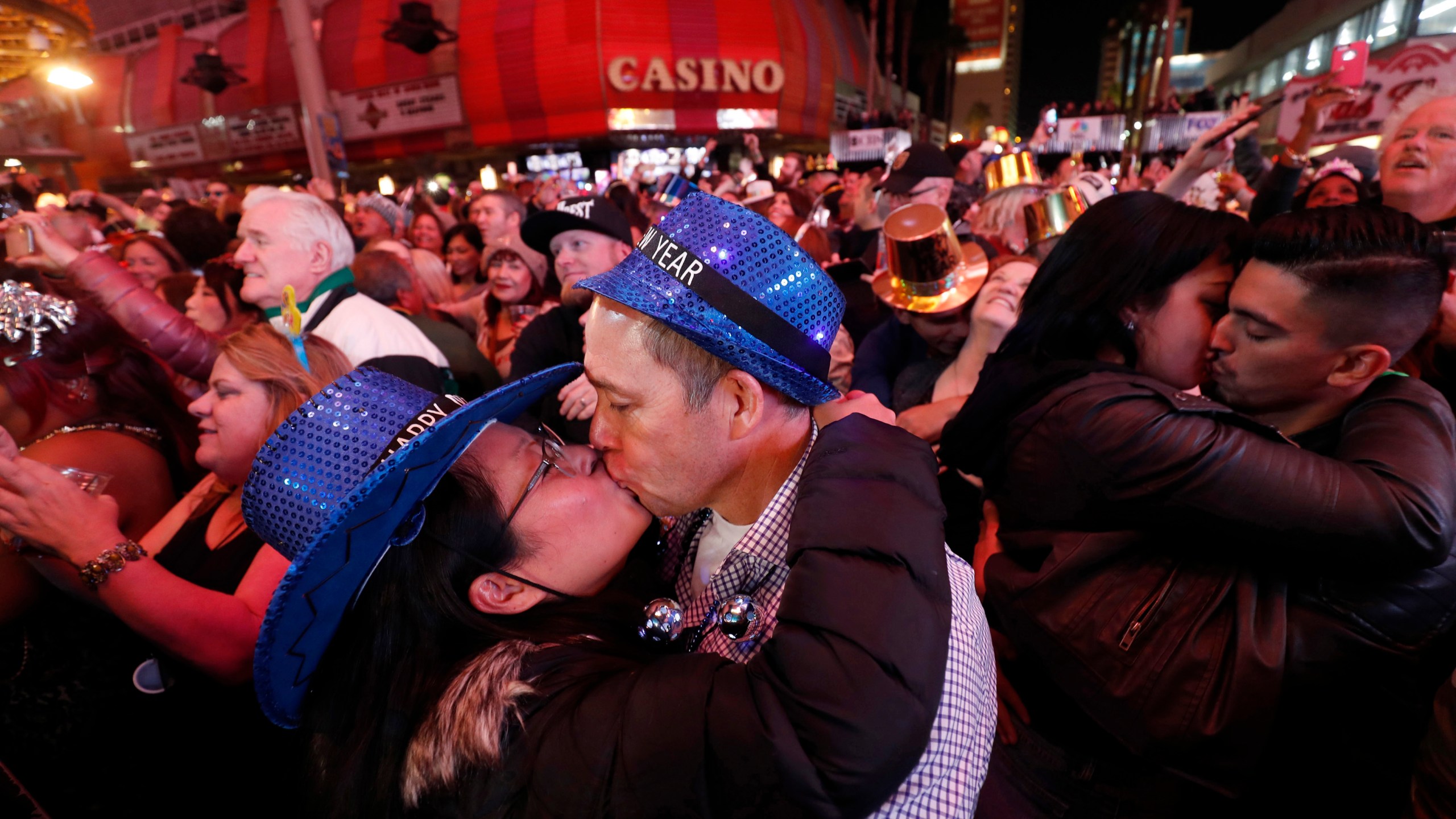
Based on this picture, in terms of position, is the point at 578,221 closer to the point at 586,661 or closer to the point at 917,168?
the point at 917,168

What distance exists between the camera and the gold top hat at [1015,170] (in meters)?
4.75

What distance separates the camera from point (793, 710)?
90cm

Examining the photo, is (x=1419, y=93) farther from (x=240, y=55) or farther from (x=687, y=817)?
(x=240, y=55)

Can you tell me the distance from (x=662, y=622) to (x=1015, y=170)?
187 inches

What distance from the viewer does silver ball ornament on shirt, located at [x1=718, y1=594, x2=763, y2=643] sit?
117 cm

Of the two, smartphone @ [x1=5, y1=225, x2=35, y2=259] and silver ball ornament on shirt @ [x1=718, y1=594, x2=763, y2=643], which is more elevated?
smartphone @ [x1=5, y1=225, x2=35, y2=259]

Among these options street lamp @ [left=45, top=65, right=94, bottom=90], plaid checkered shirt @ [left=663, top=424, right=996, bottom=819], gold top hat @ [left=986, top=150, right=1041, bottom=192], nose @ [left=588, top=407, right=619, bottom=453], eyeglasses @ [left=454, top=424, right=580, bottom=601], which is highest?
street lamp @ [left=45, top=65, right=94, bottom=90]

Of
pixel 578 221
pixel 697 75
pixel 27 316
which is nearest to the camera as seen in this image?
pixel 27 316

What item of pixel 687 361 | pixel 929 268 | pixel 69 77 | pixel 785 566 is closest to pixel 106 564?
pixel 687 361

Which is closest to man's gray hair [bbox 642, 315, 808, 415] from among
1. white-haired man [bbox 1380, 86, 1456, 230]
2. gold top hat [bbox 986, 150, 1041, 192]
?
white-haired man [bbox 1380, 86, 1456, 230]

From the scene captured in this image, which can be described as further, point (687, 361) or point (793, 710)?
point (687, 361)

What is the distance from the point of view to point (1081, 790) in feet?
5.46

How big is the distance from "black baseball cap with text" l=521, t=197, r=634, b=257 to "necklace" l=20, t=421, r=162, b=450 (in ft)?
6.39

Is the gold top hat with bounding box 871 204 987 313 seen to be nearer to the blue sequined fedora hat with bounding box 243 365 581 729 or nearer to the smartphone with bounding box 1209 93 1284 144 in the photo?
the smartphone with bounding box 1209 93 1284 144
